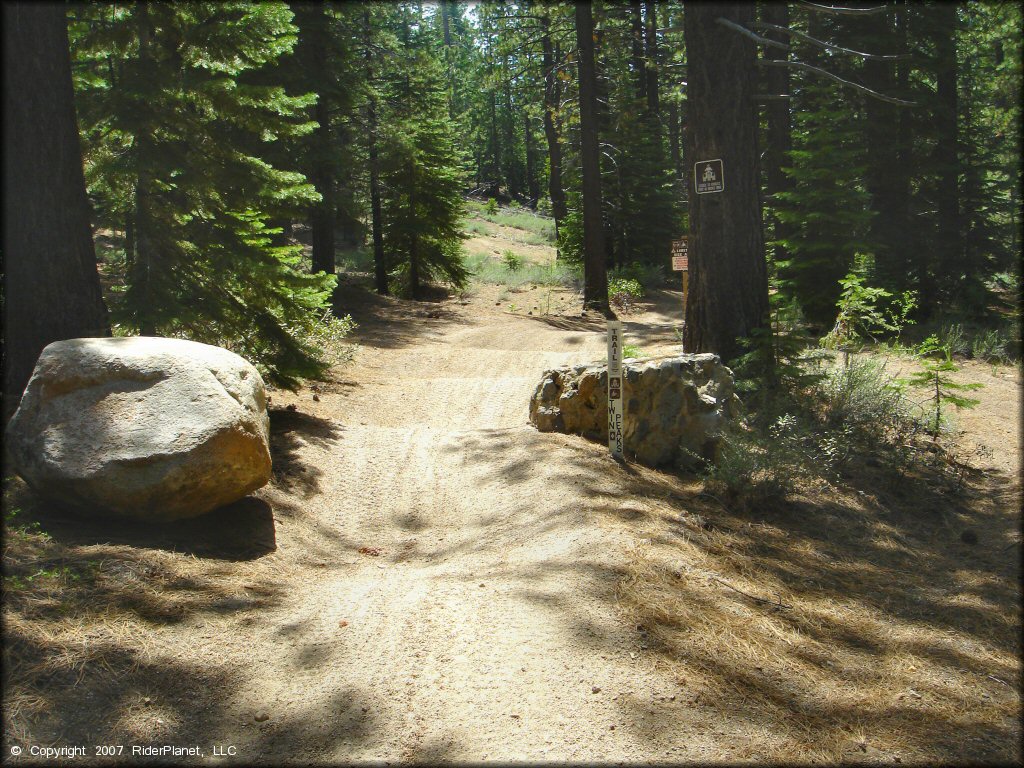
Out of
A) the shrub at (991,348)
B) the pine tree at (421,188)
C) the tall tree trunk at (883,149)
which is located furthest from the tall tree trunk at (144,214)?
the tall tree trunk at (883,149)

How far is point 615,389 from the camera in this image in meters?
6.96

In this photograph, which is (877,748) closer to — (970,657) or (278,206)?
(970,657)

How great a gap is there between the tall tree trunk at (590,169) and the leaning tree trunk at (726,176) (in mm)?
10654

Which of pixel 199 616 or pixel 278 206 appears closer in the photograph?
pixel 199 616

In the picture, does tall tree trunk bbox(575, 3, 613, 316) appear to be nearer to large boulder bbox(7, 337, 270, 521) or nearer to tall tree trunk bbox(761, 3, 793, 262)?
tall tree trunk bbox(761, 3, 793, 262)

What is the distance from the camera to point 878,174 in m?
17.5

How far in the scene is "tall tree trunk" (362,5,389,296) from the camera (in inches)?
783

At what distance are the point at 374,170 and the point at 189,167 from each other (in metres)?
13.8

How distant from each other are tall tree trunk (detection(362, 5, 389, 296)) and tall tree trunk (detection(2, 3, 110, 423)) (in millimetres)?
13050

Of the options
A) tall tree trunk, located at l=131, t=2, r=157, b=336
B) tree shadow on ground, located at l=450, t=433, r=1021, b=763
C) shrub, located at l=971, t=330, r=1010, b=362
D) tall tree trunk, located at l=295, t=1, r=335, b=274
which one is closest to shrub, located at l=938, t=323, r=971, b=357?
shrub, located at l=971, t=330, r=1010, b=362

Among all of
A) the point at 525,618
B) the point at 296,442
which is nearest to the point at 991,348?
the point at 296,442

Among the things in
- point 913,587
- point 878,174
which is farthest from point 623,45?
point 913,587

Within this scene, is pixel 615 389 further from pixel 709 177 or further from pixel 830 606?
pixel 709 177

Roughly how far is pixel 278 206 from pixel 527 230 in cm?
3699
